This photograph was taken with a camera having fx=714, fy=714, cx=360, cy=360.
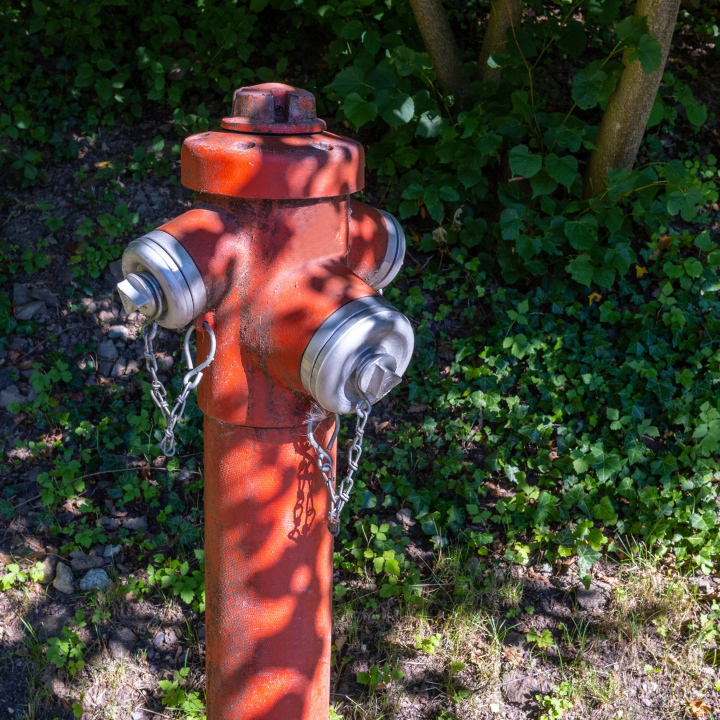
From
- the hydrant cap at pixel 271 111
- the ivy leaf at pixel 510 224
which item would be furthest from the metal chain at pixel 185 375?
the ivy leaf at pixel 510 224

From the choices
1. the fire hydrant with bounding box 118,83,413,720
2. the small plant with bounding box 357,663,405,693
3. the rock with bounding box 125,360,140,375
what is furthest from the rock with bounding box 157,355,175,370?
the fire hydrant with bounding box 118,83,413,720

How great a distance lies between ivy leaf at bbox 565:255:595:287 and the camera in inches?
130

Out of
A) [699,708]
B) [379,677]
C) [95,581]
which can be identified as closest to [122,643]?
[95,581]

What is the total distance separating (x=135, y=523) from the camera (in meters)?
3.09

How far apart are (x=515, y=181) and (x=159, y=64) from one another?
211 centimetres

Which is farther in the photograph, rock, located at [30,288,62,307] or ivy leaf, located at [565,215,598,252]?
rock, located at [30,288,62,307]

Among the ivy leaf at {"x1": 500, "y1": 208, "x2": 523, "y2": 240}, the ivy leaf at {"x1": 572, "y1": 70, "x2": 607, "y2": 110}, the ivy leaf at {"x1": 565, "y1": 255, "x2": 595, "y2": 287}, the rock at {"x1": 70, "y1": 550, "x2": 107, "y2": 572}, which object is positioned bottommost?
the rock at {"x1": 70, "y1": 550, "x2": 107, "y2": 572}

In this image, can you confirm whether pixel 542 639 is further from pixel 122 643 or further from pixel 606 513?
pixel 122 643

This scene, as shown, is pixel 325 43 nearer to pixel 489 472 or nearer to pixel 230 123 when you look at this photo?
pixel 489 472

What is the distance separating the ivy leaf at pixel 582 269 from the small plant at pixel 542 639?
1555mm

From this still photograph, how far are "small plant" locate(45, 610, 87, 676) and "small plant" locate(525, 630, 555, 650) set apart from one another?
166 centimetres

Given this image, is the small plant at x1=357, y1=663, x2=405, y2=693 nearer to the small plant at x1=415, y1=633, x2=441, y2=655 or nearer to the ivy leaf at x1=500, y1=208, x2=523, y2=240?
the small plant at x1=415, y1=633, x2=441, y2=655

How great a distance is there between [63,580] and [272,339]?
6.37 ft

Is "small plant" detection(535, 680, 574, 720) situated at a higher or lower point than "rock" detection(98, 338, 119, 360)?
lower
